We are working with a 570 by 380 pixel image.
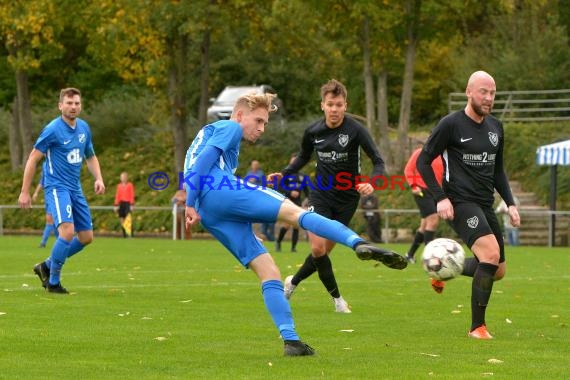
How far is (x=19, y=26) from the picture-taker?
38531 mm

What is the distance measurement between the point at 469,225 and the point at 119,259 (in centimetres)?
1280

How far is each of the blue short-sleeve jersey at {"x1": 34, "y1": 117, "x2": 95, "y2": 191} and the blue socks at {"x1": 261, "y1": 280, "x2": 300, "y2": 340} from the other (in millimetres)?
5711

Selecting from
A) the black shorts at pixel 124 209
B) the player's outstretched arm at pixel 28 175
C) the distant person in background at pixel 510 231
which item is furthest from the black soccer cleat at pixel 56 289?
the black shorts at pixel 124 209

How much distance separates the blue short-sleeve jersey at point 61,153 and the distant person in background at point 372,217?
1965cm

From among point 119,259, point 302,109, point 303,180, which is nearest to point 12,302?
point 119,259

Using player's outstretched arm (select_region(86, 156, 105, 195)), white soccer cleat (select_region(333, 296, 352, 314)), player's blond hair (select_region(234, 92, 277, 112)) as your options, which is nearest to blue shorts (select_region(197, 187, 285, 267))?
player's blond hair (select_region(234, 92, 277, 112))

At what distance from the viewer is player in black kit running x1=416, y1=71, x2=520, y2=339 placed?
33.1 ft

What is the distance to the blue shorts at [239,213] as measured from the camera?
28.2ft

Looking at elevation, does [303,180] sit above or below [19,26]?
below

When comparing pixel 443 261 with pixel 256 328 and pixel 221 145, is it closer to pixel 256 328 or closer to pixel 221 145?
pixel 256 328

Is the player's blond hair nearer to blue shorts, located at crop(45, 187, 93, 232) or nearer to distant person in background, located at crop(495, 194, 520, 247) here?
blue shorts, located at crop(45, 187, 93, 232)

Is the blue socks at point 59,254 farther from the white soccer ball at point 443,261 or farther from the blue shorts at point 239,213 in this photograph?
the blue shorts at point 239,213

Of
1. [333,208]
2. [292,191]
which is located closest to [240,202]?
[333,208]

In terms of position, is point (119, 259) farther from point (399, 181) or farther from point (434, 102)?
point (434, 102)
